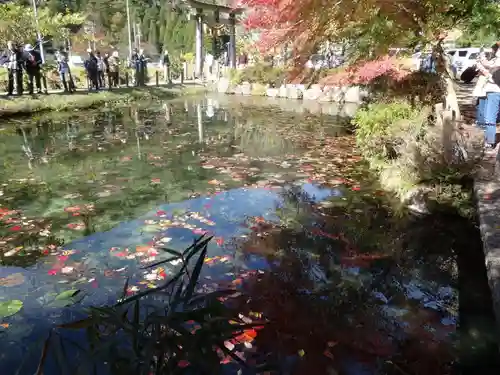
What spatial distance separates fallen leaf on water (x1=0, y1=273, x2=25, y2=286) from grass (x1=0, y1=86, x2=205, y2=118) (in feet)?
36.1

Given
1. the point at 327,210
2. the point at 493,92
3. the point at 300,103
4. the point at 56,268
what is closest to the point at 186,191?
the point at 327,210

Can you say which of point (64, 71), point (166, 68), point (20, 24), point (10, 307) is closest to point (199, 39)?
point (166, 68)

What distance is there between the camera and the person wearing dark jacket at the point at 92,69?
17.8 metres

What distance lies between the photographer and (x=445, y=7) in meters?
6.98

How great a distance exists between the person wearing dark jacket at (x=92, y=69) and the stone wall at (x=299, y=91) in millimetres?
7952

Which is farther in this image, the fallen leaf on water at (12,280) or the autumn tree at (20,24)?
the autumn tree at (20,24)

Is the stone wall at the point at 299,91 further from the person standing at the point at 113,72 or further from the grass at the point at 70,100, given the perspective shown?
the person standing at the point at 113,72

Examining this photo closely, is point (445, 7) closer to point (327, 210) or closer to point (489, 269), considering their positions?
point (327, 210)

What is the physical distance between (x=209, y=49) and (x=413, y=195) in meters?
35.6

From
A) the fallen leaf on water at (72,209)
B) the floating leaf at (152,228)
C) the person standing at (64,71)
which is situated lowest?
the floating leaf at (152,228)

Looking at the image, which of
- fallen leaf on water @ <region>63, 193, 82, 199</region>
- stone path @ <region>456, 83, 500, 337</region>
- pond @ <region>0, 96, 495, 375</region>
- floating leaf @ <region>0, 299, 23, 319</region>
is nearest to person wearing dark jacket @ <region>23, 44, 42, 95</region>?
pond @ <region>0, 96, 495, 375</region>

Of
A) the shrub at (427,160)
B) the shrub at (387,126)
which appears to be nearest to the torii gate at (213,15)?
the shrub at (387,126)

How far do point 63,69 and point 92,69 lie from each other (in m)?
1.84

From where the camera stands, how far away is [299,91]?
21172mm
